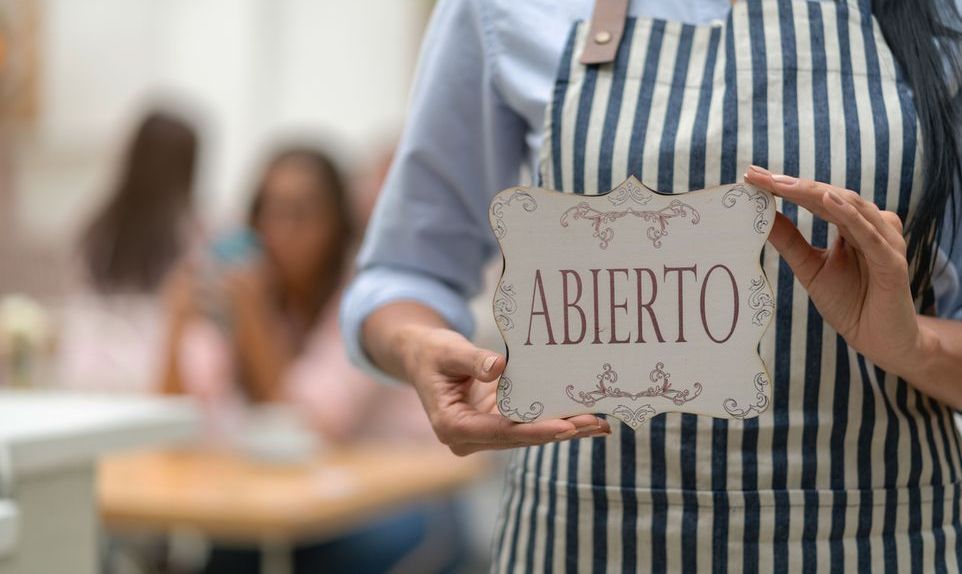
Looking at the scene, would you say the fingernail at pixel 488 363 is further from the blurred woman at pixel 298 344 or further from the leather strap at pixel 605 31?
the blurred woman at pixel 298 344

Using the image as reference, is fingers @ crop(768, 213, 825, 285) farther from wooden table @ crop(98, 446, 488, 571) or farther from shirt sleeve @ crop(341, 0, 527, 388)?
wooden table @ crop(98, 446, 488, 571)

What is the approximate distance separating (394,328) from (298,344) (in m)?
1.88

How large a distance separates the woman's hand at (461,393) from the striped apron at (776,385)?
0.13m

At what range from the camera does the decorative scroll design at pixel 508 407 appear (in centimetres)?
75

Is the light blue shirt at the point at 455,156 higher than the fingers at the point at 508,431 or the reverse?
higher

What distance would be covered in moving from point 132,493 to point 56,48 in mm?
3547

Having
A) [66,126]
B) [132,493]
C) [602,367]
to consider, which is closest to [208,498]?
[132,493]

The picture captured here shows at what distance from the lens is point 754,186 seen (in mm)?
751

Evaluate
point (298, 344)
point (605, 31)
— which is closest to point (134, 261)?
point (298, 344)

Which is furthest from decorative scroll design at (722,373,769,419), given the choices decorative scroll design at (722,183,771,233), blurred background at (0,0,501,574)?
blurred background at (0,0,501,574)

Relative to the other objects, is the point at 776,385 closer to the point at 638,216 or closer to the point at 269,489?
the point at 638,216

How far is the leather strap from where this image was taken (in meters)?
0.89

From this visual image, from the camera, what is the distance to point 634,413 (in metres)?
0.77

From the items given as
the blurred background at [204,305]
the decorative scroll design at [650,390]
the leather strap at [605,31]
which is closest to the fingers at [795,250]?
the decorative scroll design at [650,390]
